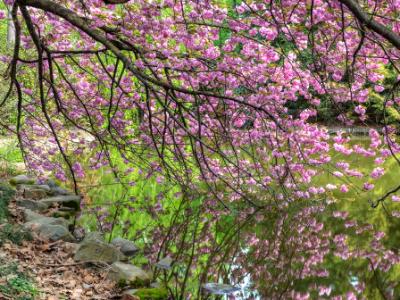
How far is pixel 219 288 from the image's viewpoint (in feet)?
20.9

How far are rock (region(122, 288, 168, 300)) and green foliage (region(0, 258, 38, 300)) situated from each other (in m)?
1.04

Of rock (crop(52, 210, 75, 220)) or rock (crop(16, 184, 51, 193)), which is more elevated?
rock (crop(16, 184, 51, 193))

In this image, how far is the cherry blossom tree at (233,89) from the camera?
4078 millimetres

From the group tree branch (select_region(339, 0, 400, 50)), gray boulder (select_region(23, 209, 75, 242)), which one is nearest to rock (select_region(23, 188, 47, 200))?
gray boulder (select_region(23, 209, 75, 242))

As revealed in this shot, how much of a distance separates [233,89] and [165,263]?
249cm

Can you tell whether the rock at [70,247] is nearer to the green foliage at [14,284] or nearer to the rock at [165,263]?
the rock at [165,263]

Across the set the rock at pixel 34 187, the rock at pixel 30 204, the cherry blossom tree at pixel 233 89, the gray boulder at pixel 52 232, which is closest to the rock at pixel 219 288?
the cherry blossom tree at pixel 233 89

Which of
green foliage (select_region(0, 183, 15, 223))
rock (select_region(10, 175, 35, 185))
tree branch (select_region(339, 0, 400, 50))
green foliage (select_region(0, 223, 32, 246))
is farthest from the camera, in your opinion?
rock (select_region(10, 175, 35, 185))

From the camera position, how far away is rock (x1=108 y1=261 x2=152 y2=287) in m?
5.69

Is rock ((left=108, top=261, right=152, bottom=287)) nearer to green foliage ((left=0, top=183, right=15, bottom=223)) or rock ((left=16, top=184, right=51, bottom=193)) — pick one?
green foliage ((left=0, top=183, right=15, bottom=223))

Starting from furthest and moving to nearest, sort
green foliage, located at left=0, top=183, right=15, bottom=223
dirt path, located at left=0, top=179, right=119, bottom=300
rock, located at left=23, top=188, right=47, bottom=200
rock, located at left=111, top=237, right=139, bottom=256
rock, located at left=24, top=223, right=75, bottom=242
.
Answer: rock, located at left=23, top=188, right=47, bottom=200, rock, located at left=111, top=237, right=139, bottom=256, rock, located at left=24, top=223, right=75, bottom=242, green foliage, located at left=0, top=183, right=15, bottom=223, dirt path, located at left=0, top=179, right=119, bottom=300

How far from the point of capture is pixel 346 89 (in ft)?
23.1

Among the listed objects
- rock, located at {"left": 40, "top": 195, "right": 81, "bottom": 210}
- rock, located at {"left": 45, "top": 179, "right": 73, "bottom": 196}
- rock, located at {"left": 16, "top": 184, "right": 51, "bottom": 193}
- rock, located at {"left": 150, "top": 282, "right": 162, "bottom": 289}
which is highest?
rock, located at {"left": 45, "top": 179, "right": 73, "bottom": 196}

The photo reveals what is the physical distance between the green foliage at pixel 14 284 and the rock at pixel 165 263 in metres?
2.50
